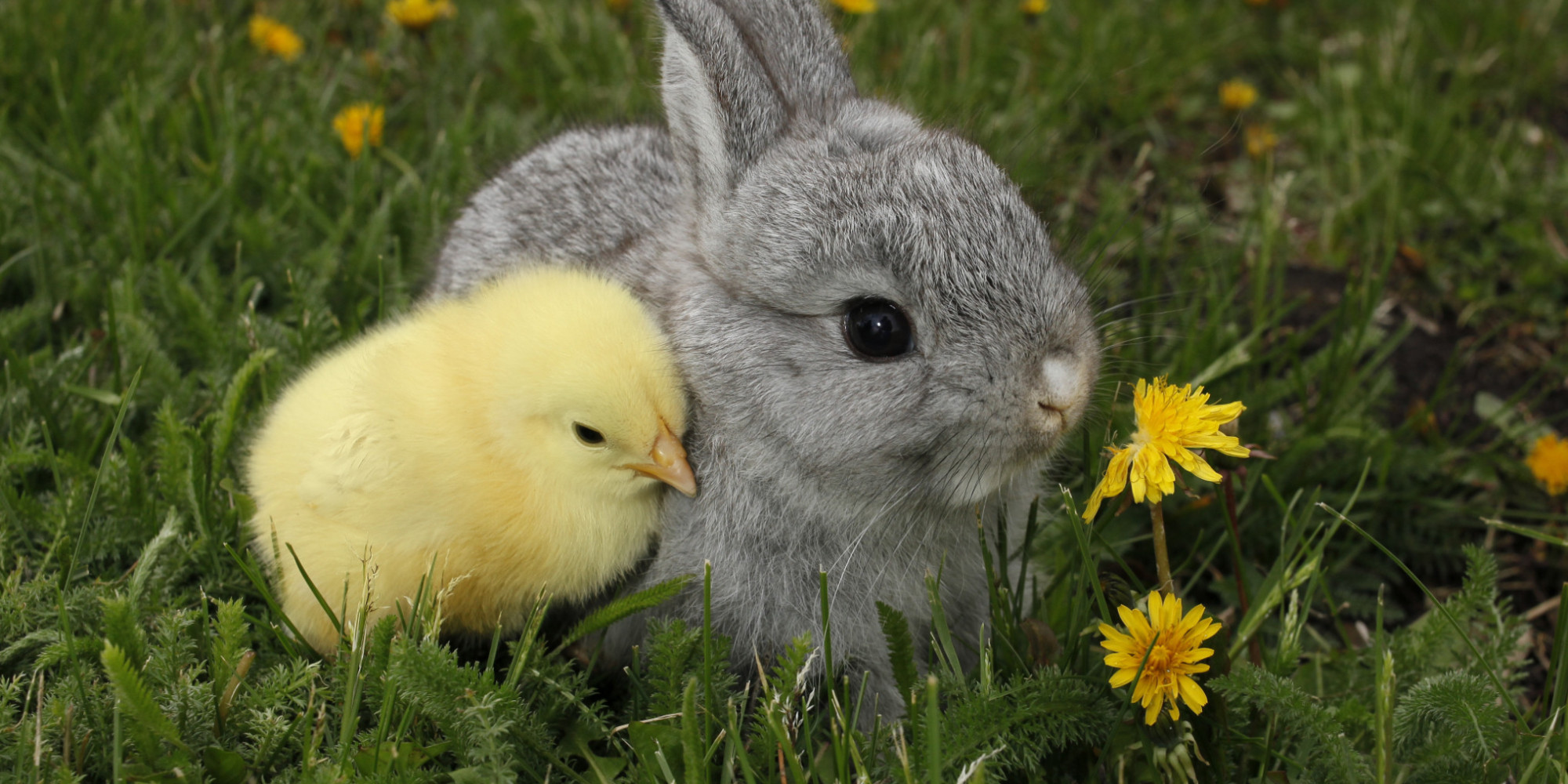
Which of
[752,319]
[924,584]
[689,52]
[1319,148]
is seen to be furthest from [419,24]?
[1319,148]

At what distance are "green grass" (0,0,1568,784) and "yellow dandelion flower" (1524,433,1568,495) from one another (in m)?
0.20

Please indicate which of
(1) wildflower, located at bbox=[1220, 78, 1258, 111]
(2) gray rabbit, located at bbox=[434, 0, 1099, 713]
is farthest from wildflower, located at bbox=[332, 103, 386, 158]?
(1) wildflower, located at bbox=[1220, 78, 1258, 111]

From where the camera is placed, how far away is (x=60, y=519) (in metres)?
2.93

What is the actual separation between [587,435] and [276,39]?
341 cm

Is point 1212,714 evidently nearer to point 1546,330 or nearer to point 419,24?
point 1546,330

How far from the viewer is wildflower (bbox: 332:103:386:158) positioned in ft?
14.5

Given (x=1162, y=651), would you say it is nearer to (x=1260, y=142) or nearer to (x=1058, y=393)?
(x=1058, y=393)

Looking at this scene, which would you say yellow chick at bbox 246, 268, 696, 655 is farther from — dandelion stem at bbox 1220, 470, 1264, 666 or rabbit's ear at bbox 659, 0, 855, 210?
dandelion stem at bbox 1220, 470, 1264, 666

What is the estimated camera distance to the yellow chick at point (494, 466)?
260 cm

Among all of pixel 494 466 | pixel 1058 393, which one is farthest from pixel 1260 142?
pixel 494 466

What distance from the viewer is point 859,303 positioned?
263 centimetres

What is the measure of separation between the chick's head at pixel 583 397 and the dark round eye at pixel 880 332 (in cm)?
44

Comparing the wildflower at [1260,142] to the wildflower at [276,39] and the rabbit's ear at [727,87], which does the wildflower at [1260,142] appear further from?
the wildflower at [276,39]

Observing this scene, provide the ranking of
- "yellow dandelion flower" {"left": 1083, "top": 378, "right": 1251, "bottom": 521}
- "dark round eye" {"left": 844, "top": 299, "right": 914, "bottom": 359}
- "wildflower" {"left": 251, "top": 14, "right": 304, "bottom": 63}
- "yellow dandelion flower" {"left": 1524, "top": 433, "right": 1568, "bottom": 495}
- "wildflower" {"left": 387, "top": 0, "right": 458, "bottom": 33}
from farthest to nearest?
"wildflower" {"left": 251, "top": 14, "right": 304, "bottom": 63}
"wildflower" {"left": 387, "top": 0, "right": 458, "bottom": 33}
"yellow dandelion flower" {"left": 1524, "top": 433, "right": 1568, "bottom": 495}
"dark round eye" {"left": 844, "top": 299, "right": 914, "bottom": 359}
"yellow dandelion flower" {"left": 1083, "top": 378, "right": 1251, "bottom": 521}
